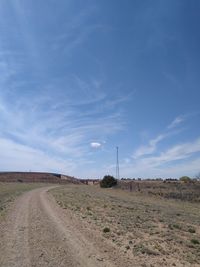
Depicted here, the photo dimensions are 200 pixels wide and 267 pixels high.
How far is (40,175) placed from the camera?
155625 millimetres

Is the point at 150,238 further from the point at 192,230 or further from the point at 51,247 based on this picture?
the point at 51,247

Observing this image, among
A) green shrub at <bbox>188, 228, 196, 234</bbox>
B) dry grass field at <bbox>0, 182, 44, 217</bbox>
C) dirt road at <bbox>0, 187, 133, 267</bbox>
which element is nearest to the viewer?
dirt road at <bbox>0, 187, 133, 267</bbox>

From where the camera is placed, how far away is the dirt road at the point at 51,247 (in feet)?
35.6

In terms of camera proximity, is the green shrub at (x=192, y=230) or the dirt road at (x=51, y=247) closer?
the dirt road at (x=51, y=247)

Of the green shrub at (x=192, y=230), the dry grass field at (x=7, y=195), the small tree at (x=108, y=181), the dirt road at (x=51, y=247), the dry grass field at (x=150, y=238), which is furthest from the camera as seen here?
the small tree at (x=108, y=181)

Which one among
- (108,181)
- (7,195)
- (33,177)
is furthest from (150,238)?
(33,177)

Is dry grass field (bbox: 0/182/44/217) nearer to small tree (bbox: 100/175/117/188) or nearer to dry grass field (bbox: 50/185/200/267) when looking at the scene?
dry grass field (bbox: 50/185/200/267)

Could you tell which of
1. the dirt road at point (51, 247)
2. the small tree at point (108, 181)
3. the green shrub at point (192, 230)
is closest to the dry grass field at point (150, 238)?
the green shrub at point (192, 230)

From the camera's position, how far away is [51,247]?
507 inches

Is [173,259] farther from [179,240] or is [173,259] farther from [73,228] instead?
[73,228]

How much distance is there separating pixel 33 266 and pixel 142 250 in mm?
3937

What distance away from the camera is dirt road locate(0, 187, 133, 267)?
10844 millimetres

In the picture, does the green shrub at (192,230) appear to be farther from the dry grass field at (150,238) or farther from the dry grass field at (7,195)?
the dry grass field at (7,195)

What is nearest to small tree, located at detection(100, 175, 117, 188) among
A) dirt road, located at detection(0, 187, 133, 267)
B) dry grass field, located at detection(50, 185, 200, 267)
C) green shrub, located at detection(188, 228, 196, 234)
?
dry grass field, located at detection(50, 185, 200, 267)
